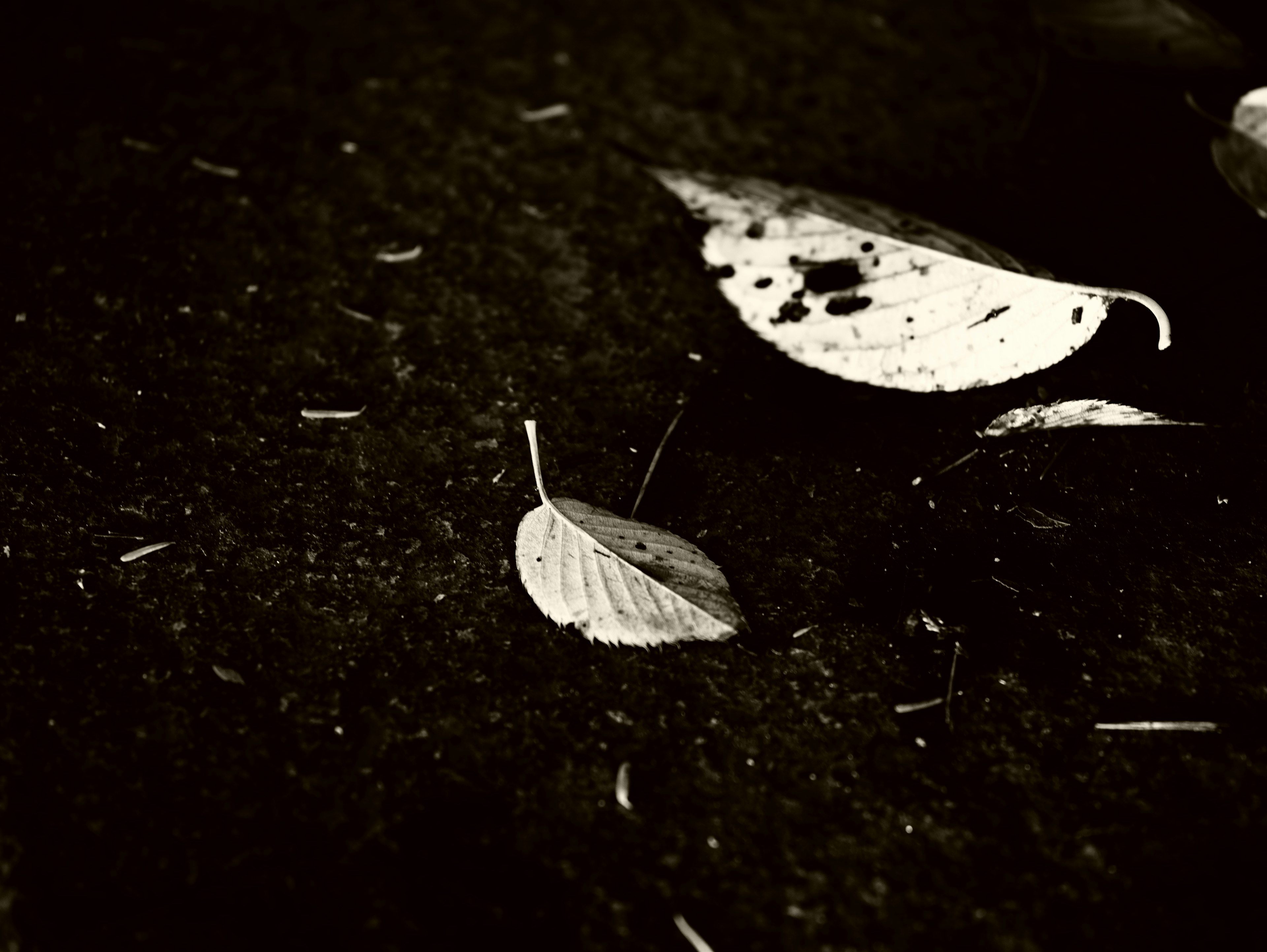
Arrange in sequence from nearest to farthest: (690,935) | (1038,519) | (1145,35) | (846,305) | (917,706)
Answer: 1. (690,935)
2. (917,706)
3. (1038,519)
4. (846,305)
5. (1145,35)

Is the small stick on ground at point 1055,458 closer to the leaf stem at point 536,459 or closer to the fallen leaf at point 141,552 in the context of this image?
the leaf stem at point 536,459

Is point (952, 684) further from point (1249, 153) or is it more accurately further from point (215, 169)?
point (215, 169)

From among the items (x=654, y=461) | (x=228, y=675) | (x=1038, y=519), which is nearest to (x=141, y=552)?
(x=228, y=675)

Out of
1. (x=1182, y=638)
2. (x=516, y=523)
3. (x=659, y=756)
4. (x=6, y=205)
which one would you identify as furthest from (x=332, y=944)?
(x=6, y=205)

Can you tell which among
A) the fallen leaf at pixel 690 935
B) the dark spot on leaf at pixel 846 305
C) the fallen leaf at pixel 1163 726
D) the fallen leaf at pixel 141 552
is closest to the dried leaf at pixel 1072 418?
the dark spot on leaf at pixel 846 305

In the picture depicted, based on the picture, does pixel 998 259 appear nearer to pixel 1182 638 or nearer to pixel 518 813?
pixel 1182 638

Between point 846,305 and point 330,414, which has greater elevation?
point 846,305

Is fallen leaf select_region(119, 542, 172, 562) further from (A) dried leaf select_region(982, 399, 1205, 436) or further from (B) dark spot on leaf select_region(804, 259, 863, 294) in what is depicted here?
(A) dried leaf select_region(982, 399, 1205, 436)

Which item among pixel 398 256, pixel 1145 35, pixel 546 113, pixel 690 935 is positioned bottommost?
pixel 690 935
